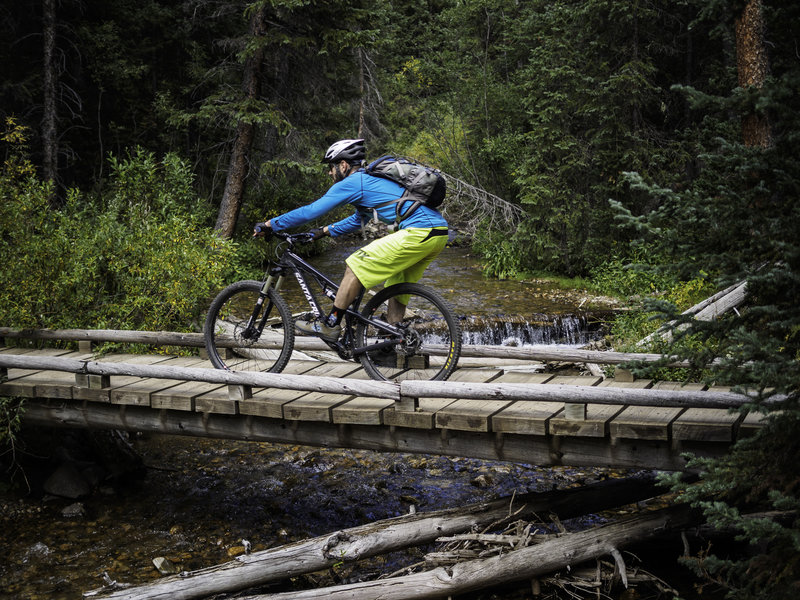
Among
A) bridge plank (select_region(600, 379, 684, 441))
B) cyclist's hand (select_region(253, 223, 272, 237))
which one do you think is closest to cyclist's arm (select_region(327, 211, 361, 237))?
cyclist's hand (select_region(253, 223, 272, 237))

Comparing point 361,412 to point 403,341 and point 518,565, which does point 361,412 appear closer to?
point 403,341

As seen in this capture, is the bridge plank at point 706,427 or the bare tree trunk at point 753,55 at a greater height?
the bare tree trunk at point 753,55

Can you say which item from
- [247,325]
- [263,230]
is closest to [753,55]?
[263,230]

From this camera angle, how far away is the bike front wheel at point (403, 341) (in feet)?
20.4

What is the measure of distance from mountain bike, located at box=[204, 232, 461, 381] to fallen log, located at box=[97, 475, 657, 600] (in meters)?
1.24

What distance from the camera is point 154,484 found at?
820 centimetres

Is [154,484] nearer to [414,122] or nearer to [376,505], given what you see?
[376,505]

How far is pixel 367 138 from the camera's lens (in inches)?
941

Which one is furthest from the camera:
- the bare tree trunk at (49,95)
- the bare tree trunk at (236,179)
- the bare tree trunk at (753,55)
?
the bare tree trunk at (236,179)

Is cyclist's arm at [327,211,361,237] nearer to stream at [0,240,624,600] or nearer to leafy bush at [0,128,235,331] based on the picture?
stream at [0,240,624,600]

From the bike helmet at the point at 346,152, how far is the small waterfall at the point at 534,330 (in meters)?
7.76

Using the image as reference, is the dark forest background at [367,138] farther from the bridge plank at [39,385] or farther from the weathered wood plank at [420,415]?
the weathered wood plank at [420,415]

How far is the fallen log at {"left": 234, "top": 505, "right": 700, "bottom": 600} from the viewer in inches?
208

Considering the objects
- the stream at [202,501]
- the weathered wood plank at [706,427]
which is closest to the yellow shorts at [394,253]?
the weathered wood plank at [706,427]
